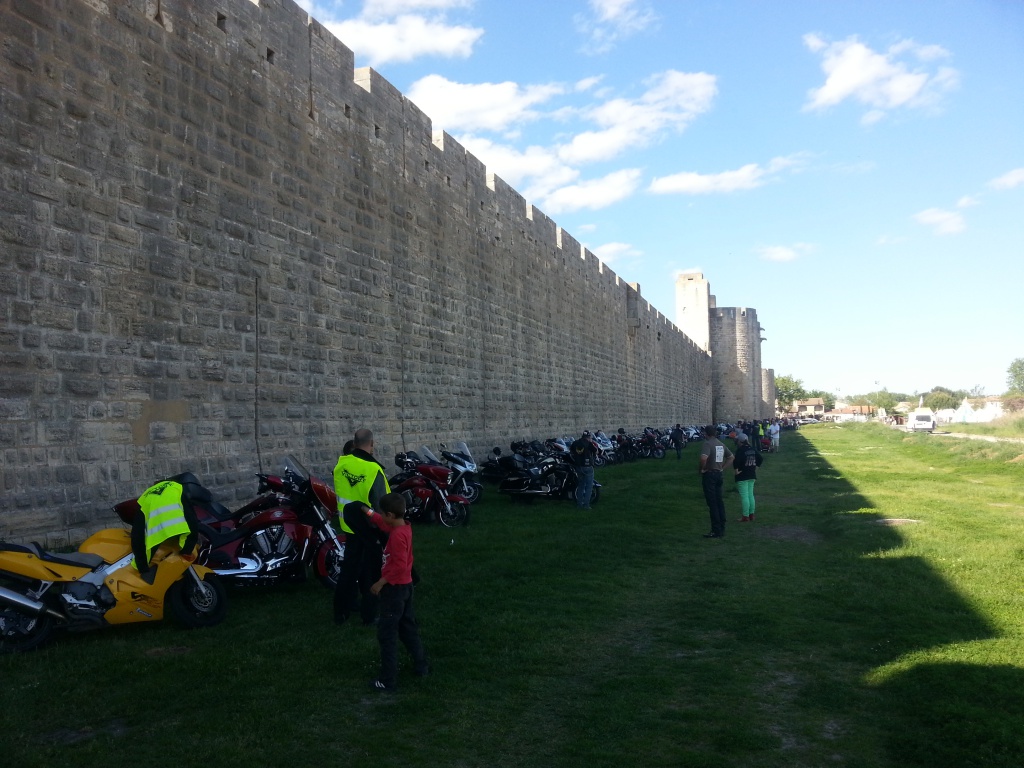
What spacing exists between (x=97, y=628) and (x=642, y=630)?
145 inches

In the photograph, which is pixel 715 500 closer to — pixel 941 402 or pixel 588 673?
pixel 588 673

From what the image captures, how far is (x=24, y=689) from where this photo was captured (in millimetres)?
4477

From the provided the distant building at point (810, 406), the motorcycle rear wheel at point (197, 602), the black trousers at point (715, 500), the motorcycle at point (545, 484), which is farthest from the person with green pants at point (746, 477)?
the distant building at point (810, 406)

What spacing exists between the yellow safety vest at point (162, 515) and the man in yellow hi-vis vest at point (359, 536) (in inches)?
41.5

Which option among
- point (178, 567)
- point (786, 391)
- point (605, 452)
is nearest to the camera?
point (178, 567)

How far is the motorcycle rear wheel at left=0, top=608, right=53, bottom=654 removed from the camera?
5.14 meters

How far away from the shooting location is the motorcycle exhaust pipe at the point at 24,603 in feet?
16.6

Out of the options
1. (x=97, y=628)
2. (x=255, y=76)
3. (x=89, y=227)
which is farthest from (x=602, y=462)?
(x=97, y=628)

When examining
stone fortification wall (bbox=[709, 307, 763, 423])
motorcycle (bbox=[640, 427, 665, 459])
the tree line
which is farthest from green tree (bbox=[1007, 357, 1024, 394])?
motorcycle (bbox=[640, 427, 665, 459])

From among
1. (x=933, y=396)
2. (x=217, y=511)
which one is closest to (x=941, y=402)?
(x=933, y=396)

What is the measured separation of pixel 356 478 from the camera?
6062 millimetres

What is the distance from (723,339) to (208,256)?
66356mm

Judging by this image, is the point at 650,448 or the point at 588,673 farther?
the point at 650,448

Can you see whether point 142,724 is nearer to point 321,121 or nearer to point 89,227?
point 89,227
